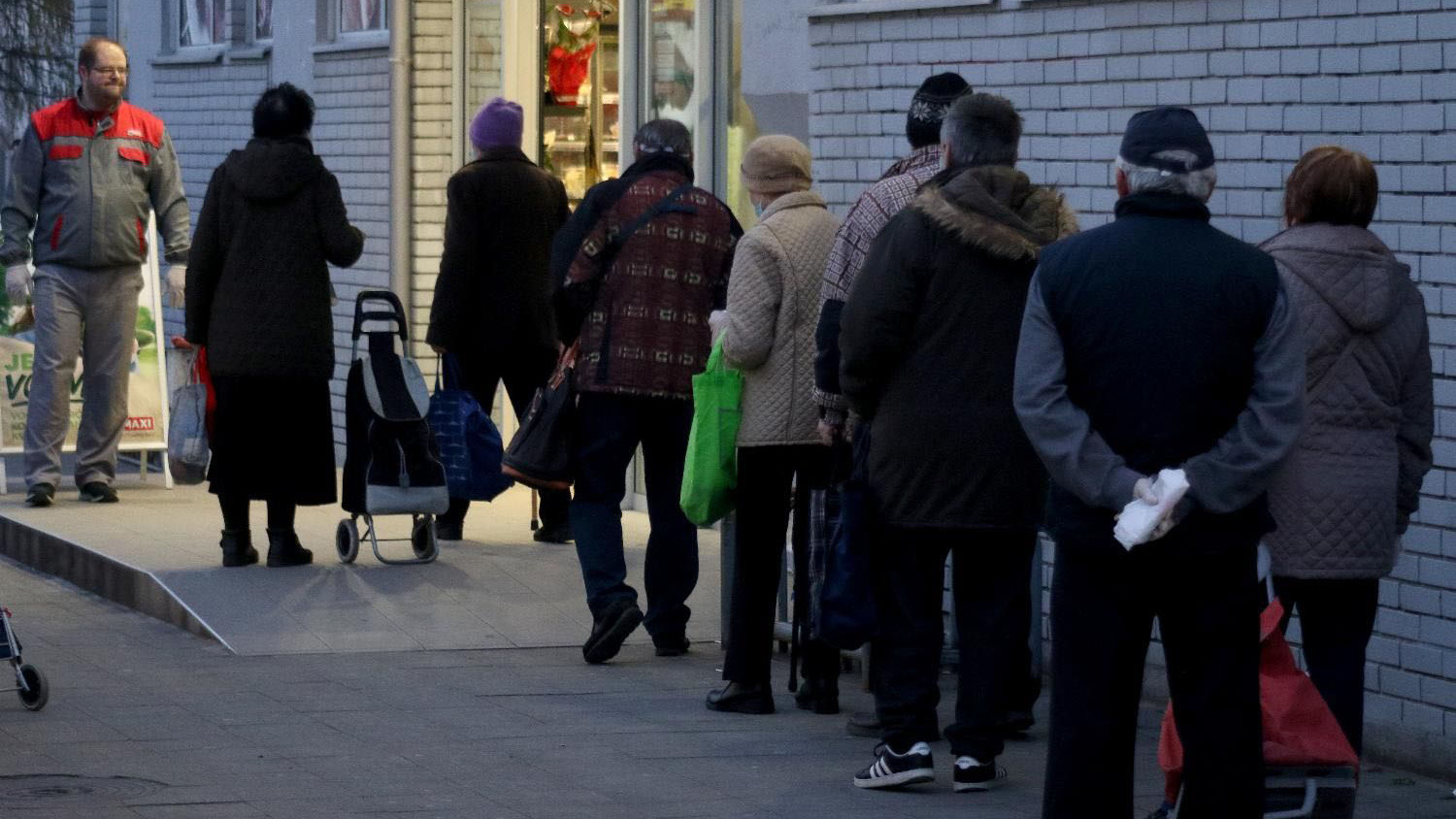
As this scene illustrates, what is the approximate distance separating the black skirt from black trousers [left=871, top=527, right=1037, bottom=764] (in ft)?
13.4

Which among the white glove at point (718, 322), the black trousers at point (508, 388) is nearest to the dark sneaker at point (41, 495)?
the black trousers at point (508, 388)

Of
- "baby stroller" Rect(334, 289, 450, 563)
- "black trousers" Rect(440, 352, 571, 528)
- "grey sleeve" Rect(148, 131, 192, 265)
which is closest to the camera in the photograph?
"baby stroller" Rect(334, 289, 450, 563)

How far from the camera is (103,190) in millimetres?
11922

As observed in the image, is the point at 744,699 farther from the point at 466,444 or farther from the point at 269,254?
the point at 269,254

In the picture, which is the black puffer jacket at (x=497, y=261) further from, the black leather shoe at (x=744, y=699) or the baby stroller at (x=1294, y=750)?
the baby stroller at (x=1294, y=750)

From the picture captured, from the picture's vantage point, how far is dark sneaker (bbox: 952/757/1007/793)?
21.8 feet

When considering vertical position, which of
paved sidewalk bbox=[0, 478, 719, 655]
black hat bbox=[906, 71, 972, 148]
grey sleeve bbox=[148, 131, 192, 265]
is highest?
black hat bbox=[906, 71, 972, 148]

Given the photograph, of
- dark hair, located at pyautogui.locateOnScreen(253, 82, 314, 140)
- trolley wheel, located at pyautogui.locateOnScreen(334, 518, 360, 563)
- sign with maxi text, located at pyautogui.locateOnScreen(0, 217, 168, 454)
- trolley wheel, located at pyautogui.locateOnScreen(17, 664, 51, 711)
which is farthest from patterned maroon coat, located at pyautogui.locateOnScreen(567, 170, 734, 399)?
sign with maxi text, located at pyautogui.locateOnScreen(0, 217, 168, 454)

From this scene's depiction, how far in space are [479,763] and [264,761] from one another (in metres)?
0.59

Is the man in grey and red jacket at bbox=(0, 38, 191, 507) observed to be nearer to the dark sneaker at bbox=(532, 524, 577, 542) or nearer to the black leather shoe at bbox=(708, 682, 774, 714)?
the dark sneaker at bbox=(532, 524, 577, 542)

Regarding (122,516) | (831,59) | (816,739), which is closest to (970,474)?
(816,739)

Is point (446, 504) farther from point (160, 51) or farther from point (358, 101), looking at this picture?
point (160, 51)

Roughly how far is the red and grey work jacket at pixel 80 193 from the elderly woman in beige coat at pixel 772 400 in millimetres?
5047

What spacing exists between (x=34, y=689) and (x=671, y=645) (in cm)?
226
